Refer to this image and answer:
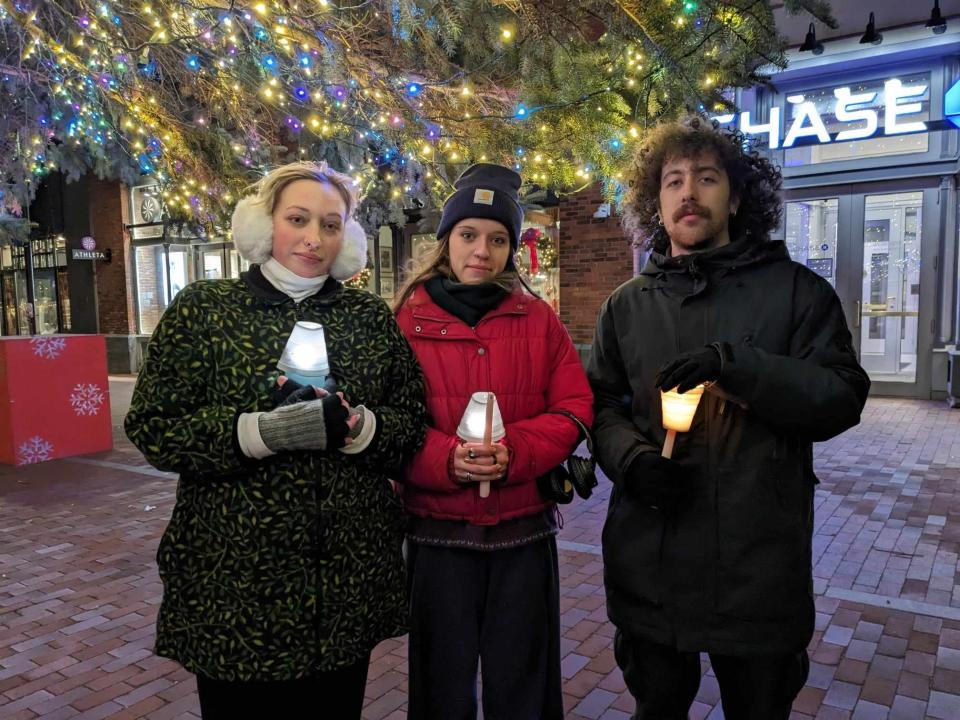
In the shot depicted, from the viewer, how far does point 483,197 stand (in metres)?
2.23

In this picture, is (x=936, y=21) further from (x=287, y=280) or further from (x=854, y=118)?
(x=287, y=280)

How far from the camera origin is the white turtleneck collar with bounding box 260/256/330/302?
1862mm

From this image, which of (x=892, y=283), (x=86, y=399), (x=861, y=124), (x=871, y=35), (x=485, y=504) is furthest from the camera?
(x=892, y=283)

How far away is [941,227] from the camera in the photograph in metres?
10.5

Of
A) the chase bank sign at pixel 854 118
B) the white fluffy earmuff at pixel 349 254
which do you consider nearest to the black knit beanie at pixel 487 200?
the white fluffy earmuff at pixel 349 254

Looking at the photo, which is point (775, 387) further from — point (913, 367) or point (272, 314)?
point (913, 367)

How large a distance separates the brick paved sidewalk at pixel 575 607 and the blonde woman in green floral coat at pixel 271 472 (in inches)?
52.1

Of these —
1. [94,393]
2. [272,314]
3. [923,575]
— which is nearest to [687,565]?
[272,314]

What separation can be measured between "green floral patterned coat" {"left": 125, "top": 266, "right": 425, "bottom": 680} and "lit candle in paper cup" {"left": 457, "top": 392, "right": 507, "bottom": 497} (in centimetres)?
23

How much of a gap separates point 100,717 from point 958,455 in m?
7.98

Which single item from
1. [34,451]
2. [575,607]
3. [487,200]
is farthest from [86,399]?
[487,200]

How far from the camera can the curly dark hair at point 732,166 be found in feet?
6.61

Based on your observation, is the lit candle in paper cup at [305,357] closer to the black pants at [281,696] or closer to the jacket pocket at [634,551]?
the black pants at [281,696]

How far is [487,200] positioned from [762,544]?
4.38 ft
